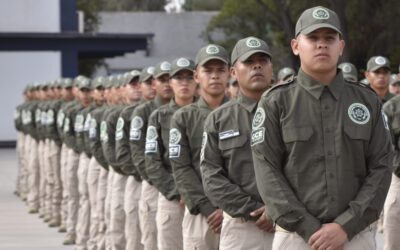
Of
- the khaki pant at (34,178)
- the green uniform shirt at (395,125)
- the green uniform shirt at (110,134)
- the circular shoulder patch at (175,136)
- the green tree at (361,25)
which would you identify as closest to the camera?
the circular shoulder patch at (175,136)

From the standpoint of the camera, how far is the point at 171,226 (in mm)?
9750

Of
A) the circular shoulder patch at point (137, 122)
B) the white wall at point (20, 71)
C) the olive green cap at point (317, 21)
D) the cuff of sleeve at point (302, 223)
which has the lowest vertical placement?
the white wall at point (20, 71)

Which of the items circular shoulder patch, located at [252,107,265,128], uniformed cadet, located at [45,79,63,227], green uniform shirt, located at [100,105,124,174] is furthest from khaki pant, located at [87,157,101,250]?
circular shoulder patch, located at [252,107,265,128]

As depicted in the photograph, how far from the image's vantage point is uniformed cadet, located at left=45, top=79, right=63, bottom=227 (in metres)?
18.8

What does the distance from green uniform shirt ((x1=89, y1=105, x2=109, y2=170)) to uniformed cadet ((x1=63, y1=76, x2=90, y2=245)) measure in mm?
1784

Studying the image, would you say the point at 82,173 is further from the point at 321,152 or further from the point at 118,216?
the point at 321,152

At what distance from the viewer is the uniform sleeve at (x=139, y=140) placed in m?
10.8

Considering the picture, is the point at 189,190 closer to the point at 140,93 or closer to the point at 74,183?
the point at 140,93

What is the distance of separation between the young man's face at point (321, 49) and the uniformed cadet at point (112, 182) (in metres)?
6.10

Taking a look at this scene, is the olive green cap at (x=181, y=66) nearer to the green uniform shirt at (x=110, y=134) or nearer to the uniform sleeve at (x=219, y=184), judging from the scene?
the uniform sleeve at (x=219, y=184)

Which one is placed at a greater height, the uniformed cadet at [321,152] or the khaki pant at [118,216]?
the uniformed cadet at [321,152]

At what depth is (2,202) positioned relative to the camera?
23.2 metres

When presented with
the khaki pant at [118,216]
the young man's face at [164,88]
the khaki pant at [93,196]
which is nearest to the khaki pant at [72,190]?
the khaki pant at [93,196]

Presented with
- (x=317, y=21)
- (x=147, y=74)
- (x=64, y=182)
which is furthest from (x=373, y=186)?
(x=64, y=182)
